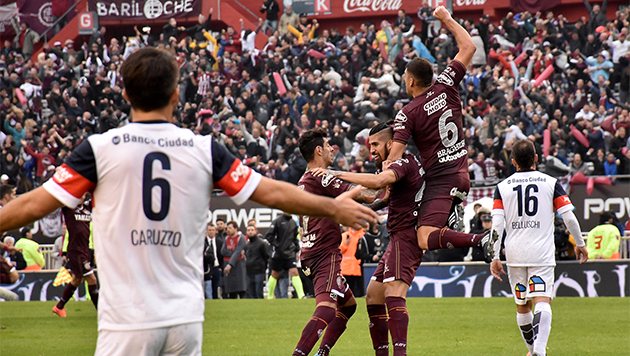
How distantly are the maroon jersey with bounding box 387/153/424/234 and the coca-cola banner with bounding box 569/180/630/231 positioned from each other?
13.5 m

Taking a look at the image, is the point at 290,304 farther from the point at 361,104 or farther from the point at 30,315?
the point at 361,104

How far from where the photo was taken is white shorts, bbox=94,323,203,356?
3377 millimetres

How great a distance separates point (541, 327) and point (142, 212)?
17.5 feet

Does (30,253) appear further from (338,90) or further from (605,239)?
(605,239)

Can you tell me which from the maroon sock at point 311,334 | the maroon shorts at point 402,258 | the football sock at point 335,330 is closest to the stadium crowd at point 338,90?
the football sock at point 335,330

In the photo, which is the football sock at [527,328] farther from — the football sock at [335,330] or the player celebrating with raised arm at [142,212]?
the player celebrating with raised arm at [142,212]

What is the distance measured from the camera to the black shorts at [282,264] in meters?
19.2

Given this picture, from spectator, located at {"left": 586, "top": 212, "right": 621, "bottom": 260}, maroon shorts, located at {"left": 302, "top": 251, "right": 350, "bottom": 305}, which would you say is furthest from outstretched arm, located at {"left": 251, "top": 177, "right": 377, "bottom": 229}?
spectator, located at {"left": 586, "top": 212, "right": 621, "bottom": 260}

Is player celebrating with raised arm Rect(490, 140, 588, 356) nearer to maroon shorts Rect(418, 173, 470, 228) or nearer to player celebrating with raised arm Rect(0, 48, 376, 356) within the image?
maroon shorts Rect(418, 173, 470, 228)

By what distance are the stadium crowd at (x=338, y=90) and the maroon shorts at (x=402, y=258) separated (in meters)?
11.1

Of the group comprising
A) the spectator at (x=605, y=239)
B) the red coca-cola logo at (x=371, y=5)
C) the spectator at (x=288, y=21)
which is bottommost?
the spectator at (x=605, y=239)

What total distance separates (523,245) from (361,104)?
53.7ft

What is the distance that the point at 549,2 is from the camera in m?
28.9

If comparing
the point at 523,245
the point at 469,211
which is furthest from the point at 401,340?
the point at 469,211
